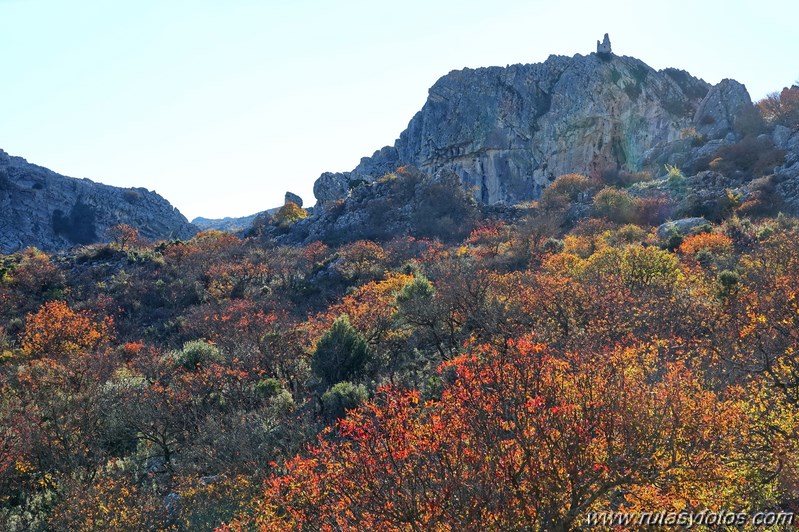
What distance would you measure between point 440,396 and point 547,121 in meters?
97.5

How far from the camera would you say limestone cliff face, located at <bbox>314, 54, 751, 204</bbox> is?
102875 mm

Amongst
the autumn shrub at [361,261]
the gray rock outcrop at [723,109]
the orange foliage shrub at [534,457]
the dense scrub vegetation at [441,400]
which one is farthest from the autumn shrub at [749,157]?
the orange foliage shrub at [534,457]

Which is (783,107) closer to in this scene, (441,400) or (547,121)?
(547,121)

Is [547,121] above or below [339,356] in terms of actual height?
above

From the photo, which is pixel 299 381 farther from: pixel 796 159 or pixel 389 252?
pixel 796 159

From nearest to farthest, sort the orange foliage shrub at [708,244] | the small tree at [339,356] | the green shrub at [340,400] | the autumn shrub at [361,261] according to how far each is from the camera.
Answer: the green shrub at [340,400], the small tree at [339,356], the orange foliage shrub at [708,244], the autumn shrub at [361,261]

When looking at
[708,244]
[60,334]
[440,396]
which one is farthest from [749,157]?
[60,334]

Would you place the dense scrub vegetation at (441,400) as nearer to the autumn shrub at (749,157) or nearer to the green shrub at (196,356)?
the green shrub at (196,356)

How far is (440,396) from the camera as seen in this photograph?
809 inches

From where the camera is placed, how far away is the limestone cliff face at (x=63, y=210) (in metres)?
108

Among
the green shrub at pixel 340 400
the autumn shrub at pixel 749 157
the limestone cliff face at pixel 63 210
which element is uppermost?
the limestone cliff face at pixel 63 210

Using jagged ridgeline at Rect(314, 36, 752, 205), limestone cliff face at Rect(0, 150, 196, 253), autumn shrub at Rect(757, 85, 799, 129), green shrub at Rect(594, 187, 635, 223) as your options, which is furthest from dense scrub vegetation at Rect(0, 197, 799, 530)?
limestone cliff face at Rect(0, 150, 196, 253)

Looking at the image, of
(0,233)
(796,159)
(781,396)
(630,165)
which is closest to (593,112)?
(630,165)

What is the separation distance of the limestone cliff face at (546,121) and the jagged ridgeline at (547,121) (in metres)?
0.21
